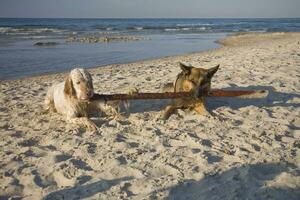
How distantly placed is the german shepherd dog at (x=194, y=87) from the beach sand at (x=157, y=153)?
0.47 feet

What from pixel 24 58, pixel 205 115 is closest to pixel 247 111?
pixel 205 115

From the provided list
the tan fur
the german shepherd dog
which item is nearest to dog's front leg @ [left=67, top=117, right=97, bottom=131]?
the tan fur

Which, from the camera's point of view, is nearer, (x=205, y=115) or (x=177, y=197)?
(x=177, y=197)

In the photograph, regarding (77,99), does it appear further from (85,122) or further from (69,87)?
(85,122)

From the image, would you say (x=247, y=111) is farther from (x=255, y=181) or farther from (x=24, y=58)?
(x=24, y=58)

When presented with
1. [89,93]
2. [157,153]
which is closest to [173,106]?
[89,93]

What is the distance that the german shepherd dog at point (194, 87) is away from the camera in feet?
20.1

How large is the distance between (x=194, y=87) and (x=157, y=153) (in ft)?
5.90

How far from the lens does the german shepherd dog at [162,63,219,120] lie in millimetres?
6118

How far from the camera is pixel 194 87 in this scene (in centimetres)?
613

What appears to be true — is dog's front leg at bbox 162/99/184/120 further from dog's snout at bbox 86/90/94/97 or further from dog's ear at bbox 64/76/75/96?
dog's ear at bbox 64/76/75/96

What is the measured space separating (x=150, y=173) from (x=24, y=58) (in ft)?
42.1

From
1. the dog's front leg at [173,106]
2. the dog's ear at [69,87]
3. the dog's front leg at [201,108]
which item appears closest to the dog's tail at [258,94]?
the dog's front leg at [201,108]

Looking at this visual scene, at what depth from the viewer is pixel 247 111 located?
21.4 feet
